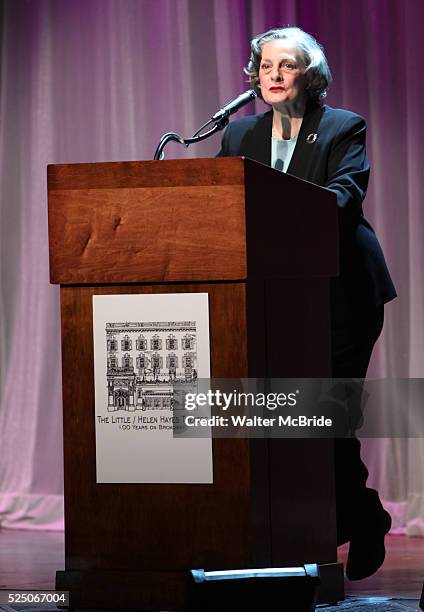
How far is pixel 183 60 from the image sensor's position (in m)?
4.69

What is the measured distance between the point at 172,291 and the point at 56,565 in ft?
5.41

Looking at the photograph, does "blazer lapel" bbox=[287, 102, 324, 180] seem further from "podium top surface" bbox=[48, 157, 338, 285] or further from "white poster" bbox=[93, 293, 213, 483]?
"white poster" bbox=[93, 293, 213, 483]

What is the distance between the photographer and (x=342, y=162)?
9.99 ft

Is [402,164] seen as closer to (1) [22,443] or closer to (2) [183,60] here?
(2) [183,60]

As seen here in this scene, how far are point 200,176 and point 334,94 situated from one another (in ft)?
7.38

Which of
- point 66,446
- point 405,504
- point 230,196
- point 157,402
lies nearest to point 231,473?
point 157,402

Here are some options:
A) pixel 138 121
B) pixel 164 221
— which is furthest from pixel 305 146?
pixel 138 121

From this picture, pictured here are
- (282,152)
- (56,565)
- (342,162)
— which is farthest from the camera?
(56,565)

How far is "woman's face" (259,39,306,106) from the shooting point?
3.10m

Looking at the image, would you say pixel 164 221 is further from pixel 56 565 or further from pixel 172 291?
pixel 56 565

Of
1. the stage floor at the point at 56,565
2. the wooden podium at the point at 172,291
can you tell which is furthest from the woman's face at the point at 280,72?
the stage floor at the point at 56,565

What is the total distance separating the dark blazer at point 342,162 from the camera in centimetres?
306

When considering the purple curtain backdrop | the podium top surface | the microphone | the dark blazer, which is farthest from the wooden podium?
the purple curtain backdrop

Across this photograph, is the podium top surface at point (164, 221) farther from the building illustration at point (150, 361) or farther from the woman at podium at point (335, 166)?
the woman at podium at point (335, 166)
